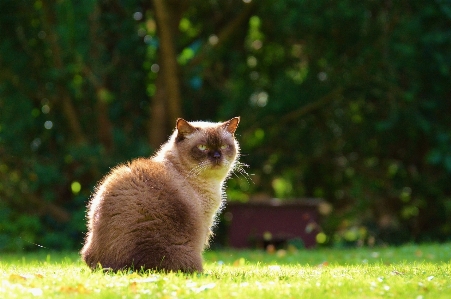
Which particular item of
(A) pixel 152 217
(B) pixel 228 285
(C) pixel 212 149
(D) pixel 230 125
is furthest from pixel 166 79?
(B) pixel 228 285

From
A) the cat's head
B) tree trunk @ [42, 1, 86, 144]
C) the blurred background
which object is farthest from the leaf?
tree trunk @ [42, 1, 86, 144]

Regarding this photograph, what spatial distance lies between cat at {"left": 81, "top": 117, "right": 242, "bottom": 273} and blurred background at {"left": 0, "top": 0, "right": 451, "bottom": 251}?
6420 mm

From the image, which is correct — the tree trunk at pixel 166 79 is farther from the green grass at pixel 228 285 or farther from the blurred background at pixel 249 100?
the green grass at pixel 228 285

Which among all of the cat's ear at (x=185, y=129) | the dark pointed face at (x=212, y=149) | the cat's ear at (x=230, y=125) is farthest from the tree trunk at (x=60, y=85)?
the dark pointed face at (x=212, y=149)

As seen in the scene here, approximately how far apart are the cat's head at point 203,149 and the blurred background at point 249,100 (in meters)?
5.96

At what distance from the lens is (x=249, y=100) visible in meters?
14.9

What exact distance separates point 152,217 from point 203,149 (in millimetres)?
1058

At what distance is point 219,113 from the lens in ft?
48.3

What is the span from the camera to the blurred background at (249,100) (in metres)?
13.5

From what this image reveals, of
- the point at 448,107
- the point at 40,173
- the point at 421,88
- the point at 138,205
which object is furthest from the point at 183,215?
the point at 448,107

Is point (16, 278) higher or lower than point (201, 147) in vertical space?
lower

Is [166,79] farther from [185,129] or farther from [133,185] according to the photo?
[133,185]

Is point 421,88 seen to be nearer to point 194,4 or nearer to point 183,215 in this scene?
point 194,4

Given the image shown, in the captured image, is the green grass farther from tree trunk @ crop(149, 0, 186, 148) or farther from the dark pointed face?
tree trunk @ crop(149, 0, 186, 148)
